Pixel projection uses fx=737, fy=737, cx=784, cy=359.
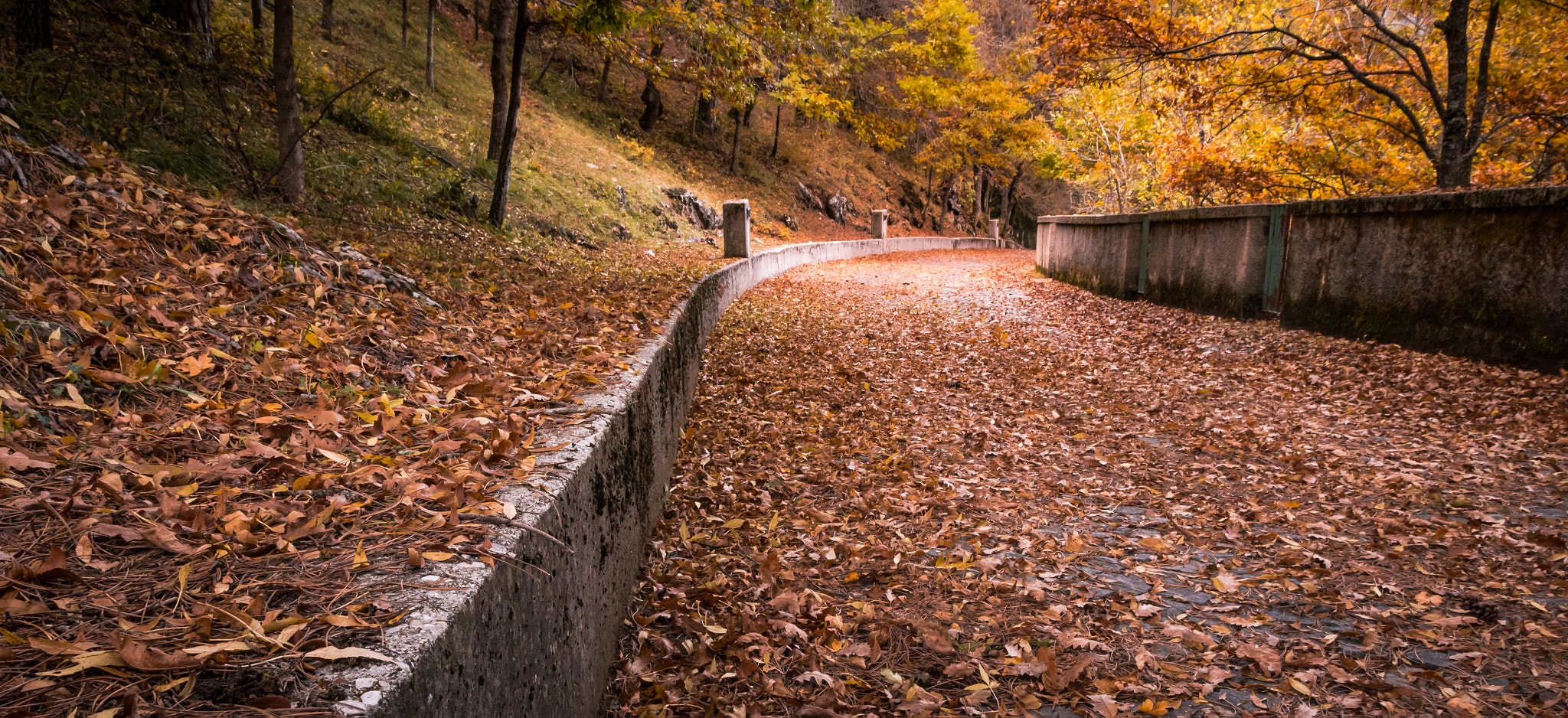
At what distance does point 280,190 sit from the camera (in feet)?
19.6

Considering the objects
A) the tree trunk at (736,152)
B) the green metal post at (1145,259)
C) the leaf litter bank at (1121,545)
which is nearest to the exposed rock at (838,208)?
the tree trunk at (736,152)

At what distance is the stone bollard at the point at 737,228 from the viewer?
14039mm

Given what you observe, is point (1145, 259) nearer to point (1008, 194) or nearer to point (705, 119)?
point (705, 119)

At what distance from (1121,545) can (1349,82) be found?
9551mm

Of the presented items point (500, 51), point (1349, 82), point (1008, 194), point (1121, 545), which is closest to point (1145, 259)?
point (1349, 82)

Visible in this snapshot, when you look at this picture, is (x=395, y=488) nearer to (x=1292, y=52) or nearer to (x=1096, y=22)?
(x=1096, y=22)

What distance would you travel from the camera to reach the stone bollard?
1404 cm

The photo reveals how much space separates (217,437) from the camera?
7.65ft

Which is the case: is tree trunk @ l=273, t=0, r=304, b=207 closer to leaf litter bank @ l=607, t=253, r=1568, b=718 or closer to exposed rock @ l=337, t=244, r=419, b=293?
exposed rock @ l=337, t=244, r=419, b=293

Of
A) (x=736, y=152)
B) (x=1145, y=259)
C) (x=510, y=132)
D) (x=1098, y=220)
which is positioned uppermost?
(x=736, y=152)

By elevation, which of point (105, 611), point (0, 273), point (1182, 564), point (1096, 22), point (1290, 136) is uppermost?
point (1096, 22)

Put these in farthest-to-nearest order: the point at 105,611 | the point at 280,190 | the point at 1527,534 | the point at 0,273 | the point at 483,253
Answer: the point at 483,253
the point at 280,190
the point at 1527,534
the point at 0,273
the point at 105,611

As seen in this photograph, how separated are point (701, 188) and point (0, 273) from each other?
20.0 metres

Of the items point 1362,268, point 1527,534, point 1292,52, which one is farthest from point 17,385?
point 1292,52
